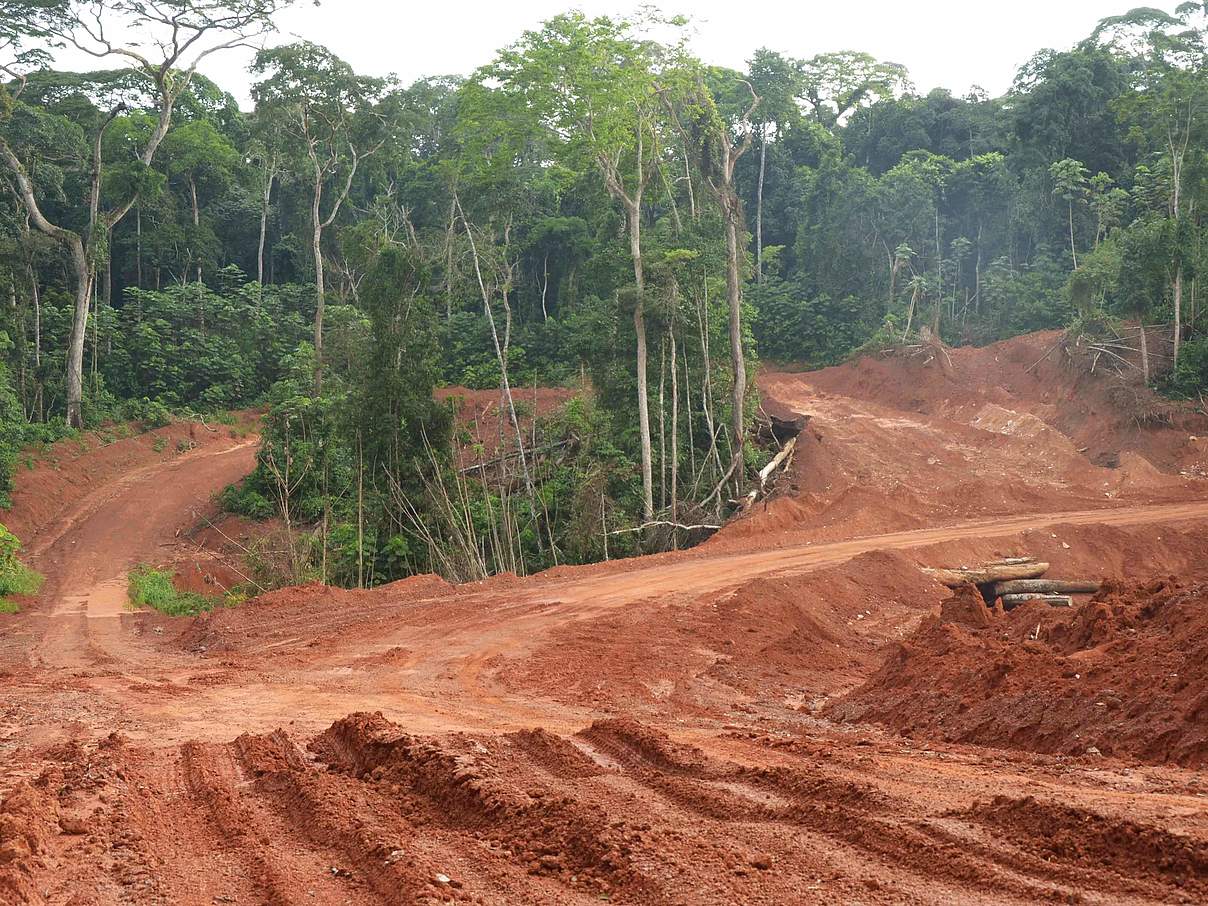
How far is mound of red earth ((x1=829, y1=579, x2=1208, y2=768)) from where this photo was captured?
7.05m

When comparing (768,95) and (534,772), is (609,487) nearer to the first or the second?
(534,772)

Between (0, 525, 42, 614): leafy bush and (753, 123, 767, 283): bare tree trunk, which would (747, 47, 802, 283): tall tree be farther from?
(0, 525, 42, 614): leafy bush

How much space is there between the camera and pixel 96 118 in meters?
35.7

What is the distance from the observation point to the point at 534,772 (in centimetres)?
629

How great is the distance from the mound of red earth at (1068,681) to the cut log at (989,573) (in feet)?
19.3

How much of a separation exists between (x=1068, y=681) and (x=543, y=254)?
112 feet

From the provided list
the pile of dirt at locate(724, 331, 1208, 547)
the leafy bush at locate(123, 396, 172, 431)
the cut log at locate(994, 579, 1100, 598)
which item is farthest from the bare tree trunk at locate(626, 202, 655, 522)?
the leafy bush at locate(123, 396, 172, 431)

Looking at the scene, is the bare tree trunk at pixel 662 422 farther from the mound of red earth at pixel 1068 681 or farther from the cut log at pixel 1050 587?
the mound of red earth at pixel 1068 681

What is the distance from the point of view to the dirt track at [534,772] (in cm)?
456

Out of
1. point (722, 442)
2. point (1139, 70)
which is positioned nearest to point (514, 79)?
point (722, 442)

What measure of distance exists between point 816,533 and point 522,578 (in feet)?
22.1

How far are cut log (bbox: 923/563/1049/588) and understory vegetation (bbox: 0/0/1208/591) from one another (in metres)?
6.00

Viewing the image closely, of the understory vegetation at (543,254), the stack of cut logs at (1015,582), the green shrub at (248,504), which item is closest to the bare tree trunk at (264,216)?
the understory vegetation at (543,254)

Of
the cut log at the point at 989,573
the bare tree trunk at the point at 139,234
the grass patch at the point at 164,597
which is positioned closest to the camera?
the cut log at the point at 989,573
